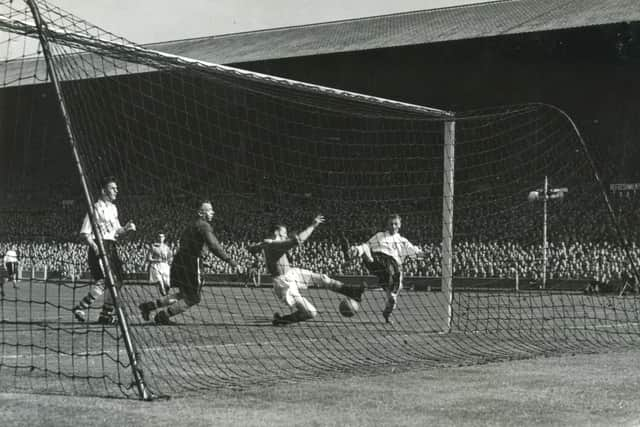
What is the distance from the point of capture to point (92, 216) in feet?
23.2

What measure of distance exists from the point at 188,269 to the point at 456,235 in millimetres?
10307

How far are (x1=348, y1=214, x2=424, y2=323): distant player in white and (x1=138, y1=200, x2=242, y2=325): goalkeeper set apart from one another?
209 cm

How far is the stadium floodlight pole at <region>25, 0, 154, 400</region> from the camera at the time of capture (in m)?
6.48

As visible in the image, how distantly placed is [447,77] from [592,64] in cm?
510

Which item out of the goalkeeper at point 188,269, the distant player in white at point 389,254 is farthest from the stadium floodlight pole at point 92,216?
the distant player in white at point 389,254

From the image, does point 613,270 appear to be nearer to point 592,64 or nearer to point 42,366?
point 592,64

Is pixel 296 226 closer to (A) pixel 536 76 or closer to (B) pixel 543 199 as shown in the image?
(B) pixel 543 199

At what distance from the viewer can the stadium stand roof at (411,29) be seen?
3169 centimetres

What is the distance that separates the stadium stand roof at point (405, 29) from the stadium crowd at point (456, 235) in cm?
593

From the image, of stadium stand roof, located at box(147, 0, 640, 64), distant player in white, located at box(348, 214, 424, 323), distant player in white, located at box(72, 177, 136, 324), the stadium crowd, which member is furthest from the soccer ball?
stadium stand roof, located at box(147, 0, 640, 64)

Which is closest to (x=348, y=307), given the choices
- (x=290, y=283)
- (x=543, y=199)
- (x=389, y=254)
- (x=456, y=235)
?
(x=290, y=283)

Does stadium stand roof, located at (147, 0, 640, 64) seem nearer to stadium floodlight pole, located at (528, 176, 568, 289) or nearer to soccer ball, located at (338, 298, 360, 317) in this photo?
stadium floodlight pole, located at (528, 176, 568, 289)

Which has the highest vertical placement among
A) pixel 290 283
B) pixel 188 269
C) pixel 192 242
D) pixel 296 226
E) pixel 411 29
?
pixel 411 29

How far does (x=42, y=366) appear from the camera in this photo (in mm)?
8211
